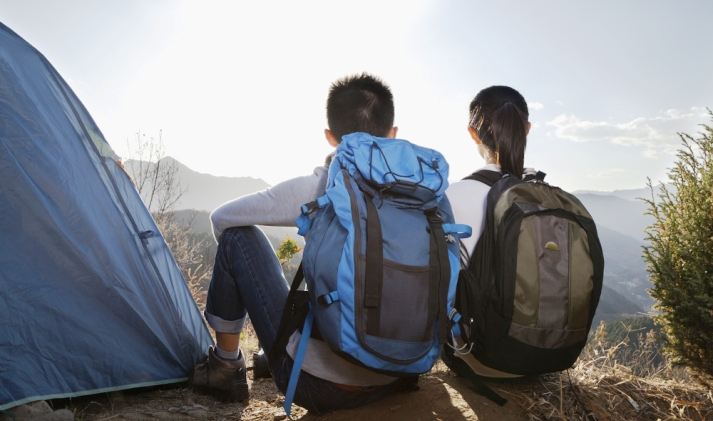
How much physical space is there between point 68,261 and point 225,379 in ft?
2.99

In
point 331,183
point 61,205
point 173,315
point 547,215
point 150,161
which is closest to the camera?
point 331,183

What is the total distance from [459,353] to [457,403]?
0.26 meters

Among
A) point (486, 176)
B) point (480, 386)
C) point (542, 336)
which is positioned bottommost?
point (480, 386)

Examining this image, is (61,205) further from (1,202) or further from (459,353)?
(459,353)

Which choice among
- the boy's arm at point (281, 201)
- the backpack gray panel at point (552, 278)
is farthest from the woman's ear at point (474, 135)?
the boy's arm at point (281, 201)

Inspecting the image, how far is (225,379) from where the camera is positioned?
2.19m

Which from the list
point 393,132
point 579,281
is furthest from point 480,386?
point 393,132

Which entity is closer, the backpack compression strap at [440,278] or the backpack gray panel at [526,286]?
the backpack compression strap at [440,278]

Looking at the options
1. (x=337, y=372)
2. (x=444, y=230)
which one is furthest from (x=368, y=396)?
(x=444, y=230)

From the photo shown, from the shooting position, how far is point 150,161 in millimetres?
12312

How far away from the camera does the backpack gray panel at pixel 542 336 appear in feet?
5.56

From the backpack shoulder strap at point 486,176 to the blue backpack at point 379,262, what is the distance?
0.40 meters

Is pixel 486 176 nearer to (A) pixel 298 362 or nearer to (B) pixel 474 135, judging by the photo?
(B) pixel 474 135

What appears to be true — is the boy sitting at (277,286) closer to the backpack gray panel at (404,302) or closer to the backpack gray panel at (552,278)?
the backpack gray panel at (404,302)
